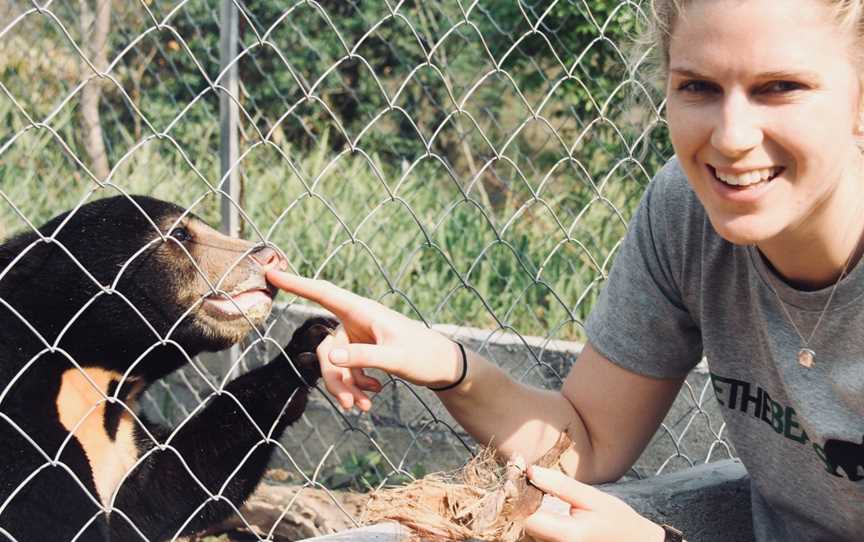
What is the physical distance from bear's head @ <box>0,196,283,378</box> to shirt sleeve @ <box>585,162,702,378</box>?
942 millimetres

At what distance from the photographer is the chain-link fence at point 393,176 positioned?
3910 mm

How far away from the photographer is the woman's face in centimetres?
190

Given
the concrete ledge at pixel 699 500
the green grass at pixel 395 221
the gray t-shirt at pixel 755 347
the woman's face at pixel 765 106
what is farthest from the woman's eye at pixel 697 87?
the green grass at pixel 395 221

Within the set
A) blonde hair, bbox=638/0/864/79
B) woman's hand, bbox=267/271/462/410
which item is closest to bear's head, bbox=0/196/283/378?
woman's hand, bbox=267/271/462/410

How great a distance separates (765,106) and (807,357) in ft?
1.68

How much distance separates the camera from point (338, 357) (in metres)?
2.12

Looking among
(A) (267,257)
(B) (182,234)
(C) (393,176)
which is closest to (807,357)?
(A) (267,257)

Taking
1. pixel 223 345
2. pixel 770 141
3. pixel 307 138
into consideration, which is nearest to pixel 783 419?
pixel 770 141

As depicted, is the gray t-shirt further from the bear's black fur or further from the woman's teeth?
the bear's black fur

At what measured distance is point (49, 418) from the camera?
2.91m

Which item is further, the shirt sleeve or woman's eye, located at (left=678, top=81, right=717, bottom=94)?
the shirt sleeve

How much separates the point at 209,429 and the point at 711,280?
156 cm

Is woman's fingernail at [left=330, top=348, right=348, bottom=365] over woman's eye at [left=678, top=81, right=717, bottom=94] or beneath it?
beneath

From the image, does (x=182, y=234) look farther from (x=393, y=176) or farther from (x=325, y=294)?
(x=393, y=176)
